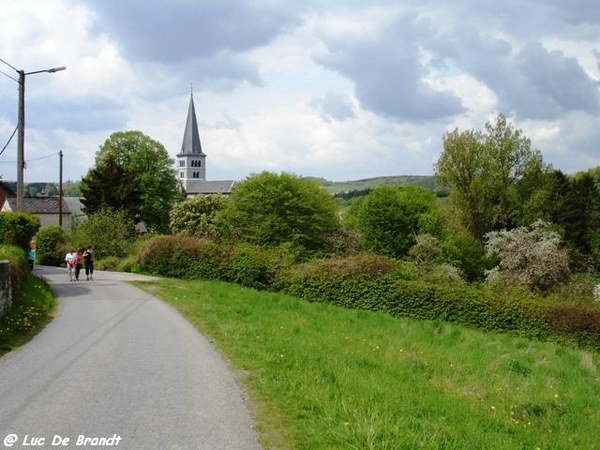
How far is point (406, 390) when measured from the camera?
966cm

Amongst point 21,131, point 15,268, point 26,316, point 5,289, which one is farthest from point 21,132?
point 26,316

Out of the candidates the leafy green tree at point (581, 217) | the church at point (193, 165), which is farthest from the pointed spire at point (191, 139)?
the leafy green tree at point (581, 217)

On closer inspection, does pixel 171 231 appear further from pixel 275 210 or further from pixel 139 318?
pixel 139 318

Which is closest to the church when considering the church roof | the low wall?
the church roof

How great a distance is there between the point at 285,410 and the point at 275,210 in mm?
35844

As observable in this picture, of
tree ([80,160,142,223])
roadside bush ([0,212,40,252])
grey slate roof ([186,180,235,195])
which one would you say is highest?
grey slate roof ([186,180,235,195])

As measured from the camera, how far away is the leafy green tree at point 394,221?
52.4 meters

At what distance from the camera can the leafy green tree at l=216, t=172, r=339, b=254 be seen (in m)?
42.8

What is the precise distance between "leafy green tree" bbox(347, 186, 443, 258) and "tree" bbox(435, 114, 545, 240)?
298 cm

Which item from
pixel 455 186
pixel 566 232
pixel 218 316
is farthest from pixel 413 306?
pixel 566 232

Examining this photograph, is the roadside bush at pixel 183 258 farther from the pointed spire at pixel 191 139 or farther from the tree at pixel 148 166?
the pointed spire at pixel 191 139

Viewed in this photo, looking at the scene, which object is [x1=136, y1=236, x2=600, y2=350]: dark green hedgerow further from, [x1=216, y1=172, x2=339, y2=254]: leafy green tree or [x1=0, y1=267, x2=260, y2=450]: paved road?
[x1=0, y1=267, x2=260, y2=450]: paved road

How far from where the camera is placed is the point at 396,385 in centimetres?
995

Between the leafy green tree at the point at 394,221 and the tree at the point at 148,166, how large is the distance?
88.0ft
